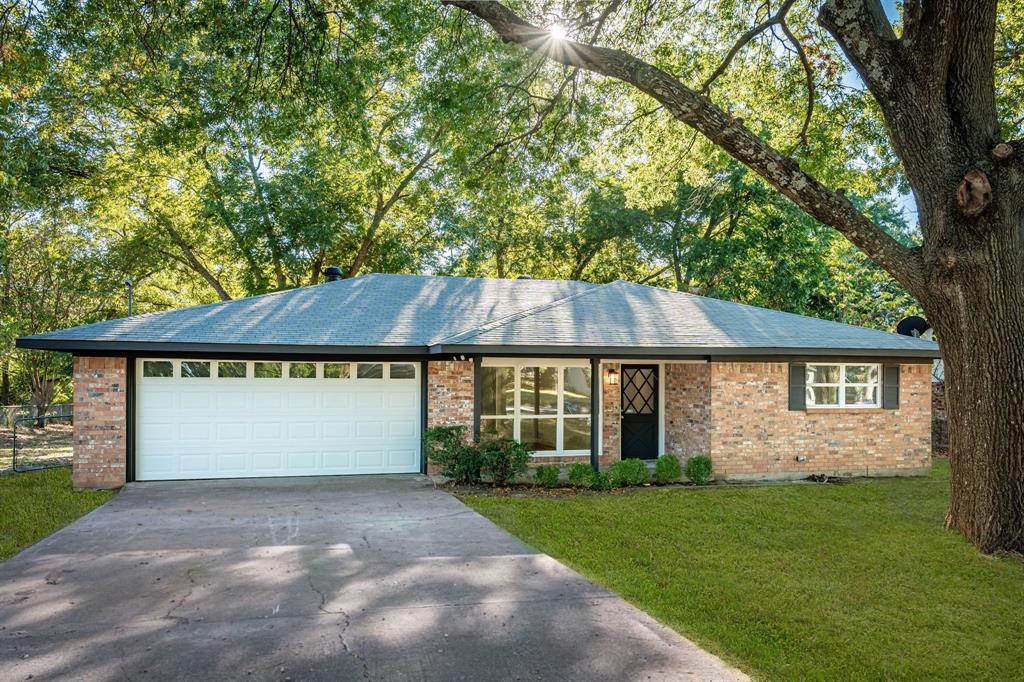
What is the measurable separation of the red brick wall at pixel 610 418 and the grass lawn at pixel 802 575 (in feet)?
8.42

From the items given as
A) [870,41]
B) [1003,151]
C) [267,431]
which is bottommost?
[267,431]

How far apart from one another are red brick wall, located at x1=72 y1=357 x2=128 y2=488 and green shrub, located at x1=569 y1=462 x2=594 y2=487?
7079mm

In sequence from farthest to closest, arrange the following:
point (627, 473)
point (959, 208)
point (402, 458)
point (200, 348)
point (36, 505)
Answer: point (402, 458)
point (627, 473)
point (200, 348)
point (36, 505)
point (959, 208)

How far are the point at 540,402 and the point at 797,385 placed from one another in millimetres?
4659

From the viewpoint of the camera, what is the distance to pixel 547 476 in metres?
10.7

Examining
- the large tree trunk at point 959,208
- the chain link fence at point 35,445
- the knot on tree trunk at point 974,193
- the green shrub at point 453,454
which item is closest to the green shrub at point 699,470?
the green shrub at point 453,454

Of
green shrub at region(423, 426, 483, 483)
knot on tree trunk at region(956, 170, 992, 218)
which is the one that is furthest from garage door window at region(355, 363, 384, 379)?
knot on tree trunk at region(956, 170, 992, 218)

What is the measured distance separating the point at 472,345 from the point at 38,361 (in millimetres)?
20618

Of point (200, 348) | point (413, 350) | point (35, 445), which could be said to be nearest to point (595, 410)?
point (413, 350)

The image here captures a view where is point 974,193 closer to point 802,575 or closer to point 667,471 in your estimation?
point 802,575

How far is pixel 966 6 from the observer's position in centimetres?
682

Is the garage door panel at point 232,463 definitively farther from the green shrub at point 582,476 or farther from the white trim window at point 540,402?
the green shrub at point 582,476

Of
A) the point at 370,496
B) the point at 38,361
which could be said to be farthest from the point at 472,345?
the point at 38,361

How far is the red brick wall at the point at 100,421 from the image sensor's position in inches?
406
